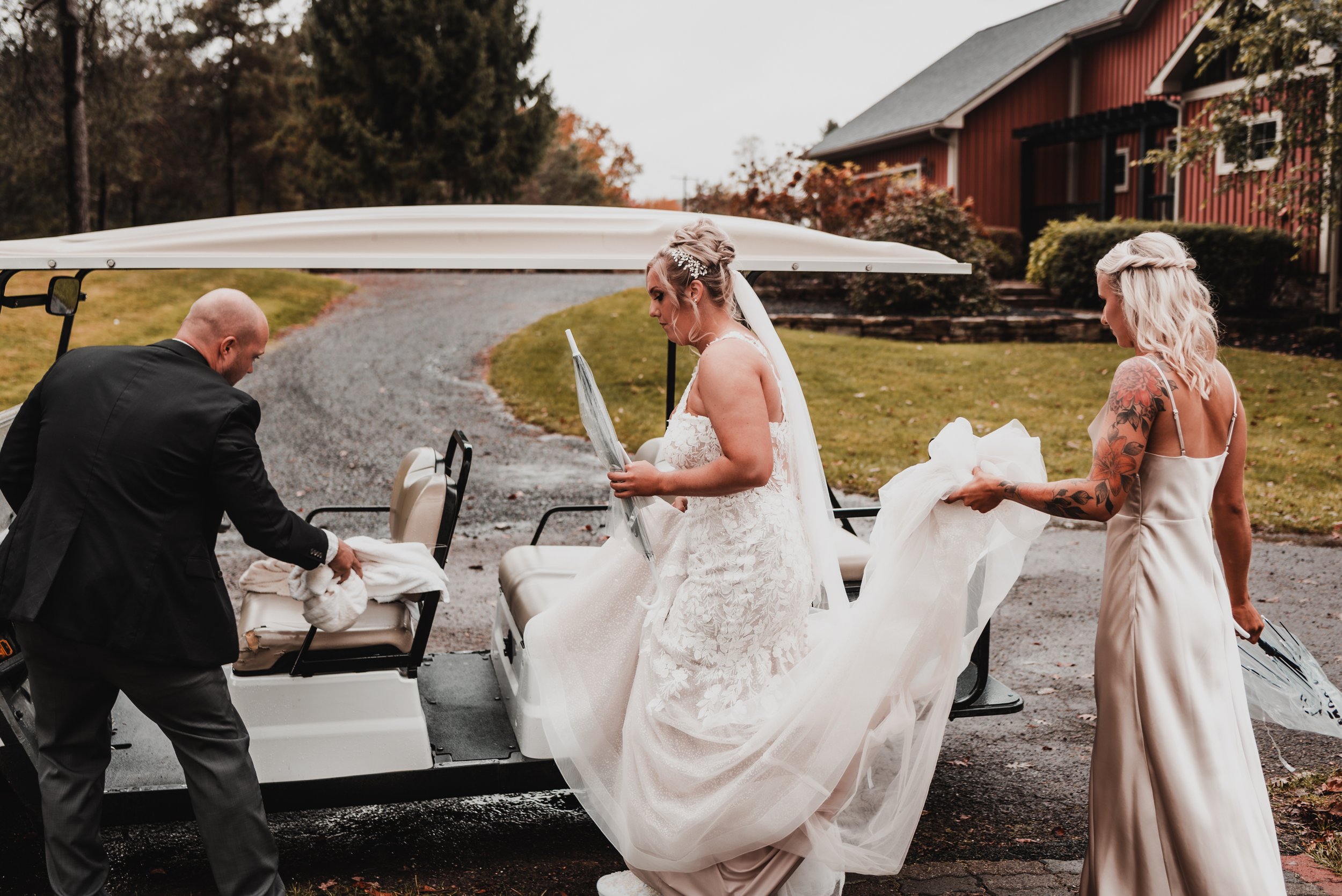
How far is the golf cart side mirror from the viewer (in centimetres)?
362

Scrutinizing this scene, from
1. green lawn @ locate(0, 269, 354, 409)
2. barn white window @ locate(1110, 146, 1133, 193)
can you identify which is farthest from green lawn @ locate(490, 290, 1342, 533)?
barn white window @ locate(1110, 146, 1133, 193)

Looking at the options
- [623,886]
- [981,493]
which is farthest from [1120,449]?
[623,886]

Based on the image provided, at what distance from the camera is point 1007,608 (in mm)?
6285

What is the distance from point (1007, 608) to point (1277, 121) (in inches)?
570

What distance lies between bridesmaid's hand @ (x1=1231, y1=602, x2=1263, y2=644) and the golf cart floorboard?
6.99 feet

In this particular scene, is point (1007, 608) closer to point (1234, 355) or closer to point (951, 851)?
point (951, 851)

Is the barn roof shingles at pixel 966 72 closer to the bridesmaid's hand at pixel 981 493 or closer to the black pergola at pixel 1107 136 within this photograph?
the black pergola at pixel 1107 136

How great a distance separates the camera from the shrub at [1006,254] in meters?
19.0

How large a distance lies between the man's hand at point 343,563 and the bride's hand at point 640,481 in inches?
32.4

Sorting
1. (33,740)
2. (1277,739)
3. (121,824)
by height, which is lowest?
(1277,739)

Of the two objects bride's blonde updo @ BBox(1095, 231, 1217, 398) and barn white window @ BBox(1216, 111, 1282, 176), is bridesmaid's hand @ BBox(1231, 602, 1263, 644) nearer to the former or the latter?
bride's blonde updo @ BBox(1095, 231, 1217, 398)

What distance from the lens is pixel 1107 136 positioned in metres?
20.7

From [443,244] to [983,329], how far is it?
12177mm

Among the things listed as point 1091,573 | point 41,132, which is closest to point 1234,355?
point 1091,573
